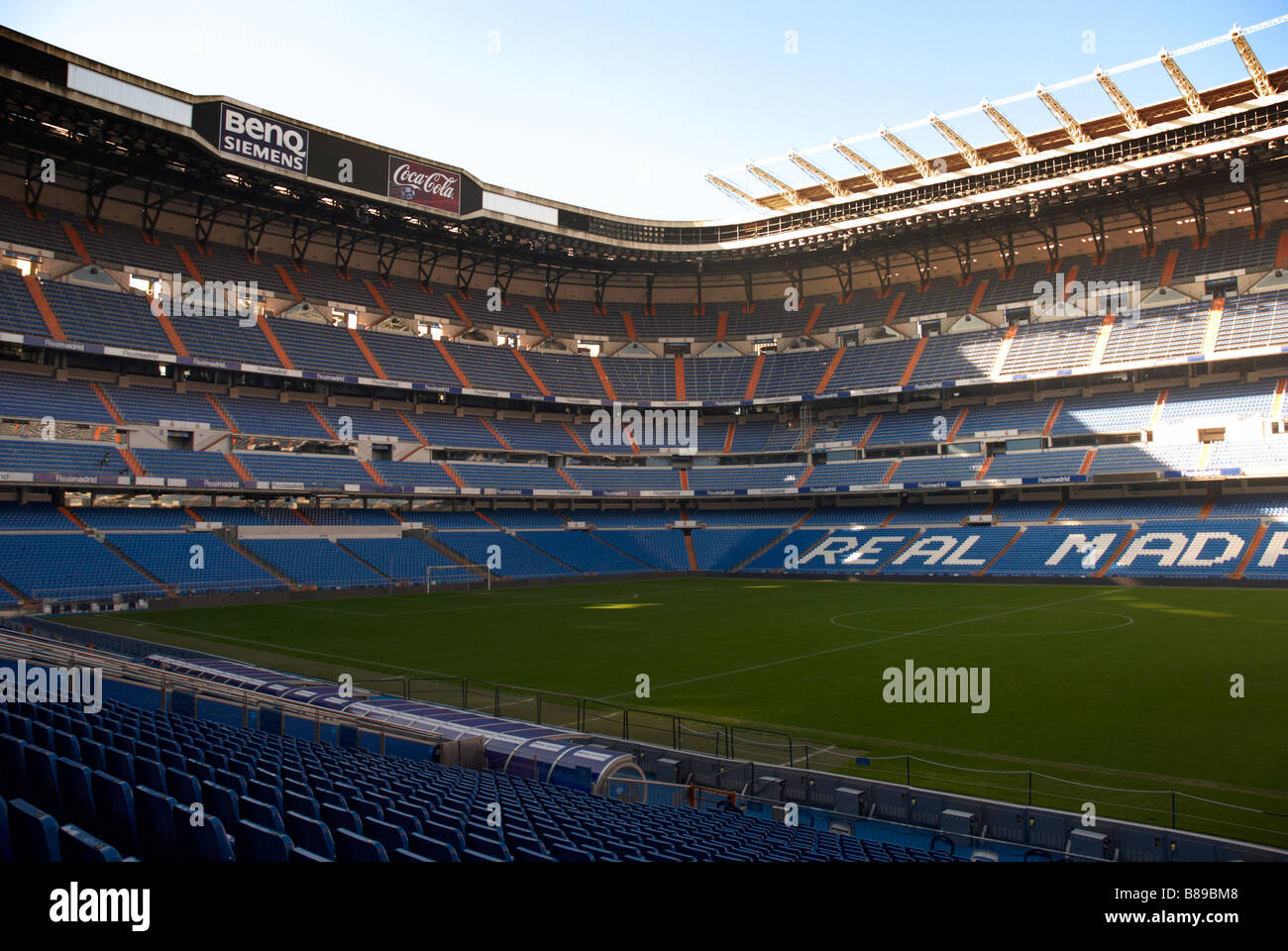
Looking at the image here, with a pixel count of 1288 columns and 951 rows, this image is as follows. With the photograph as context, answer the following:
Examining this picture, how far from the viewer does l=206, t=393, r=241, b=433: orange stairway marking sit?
52.8 meters

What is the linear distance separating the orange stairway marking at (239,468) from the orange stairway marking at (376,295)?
19.0m

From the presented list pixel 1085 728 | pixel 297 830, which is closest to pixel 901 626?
pixel 1085 728

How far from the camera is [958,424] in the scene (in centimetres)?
6262

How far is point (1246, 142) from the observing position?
4609 cm

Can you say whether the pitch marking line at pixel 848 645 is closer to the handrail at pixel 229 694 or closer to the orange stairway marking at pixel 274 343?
the handrail at pixel 229 694

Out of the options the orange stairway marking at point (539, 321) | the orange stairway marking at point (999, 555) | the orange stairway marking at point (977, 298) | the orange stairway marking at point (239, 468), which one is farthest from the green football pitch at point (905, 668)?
the orange stairway marking at point (539, 321)

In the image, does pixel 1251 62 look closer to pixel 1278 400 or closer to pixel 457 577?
pixel 1278 400

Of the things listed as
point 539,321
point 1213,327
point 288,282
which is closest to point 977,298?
point 1213,327

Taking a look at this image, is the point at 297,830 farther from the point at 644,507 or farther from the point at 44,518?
the point at 644,507

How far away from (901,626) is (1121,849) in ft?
75.6

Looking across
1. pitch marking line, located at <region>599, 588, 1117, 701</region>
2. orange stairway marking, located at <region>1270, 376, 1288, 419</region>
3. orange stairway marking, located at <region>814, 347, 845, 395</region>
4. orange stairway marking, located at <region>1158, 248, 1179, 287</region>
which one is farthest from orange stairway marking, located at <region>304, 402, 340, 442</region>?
orange stairway marking, located at <region>1270, 376, 1288, 419</region>

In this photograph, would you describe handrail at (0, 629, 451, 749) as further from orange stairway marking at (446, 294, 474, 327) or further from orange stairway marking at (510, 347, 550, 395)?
orange stairway marking at (446, 294, 474, 327)

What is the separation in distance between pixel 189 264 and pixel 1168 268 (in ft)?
221
